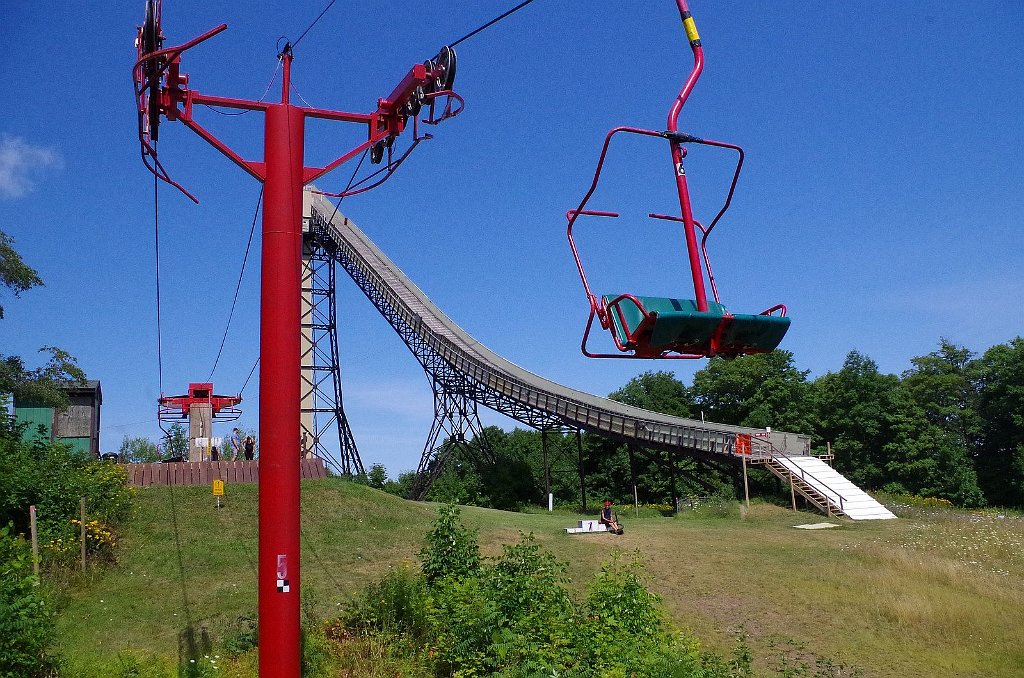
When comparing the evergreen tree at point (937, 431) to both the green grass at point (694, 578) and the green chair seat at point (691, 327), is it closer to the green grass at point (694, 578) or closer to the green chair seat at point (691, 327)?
the green grass at point (694, 578)

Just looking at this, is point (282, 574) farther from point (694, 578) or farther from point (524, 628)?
point (694, 578)

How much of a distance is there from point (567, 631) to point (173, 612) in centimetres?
1019

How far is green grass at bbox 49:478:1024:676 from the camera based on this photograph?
15414 mm

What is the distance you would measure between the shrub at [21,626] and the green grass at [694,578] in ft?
2.48

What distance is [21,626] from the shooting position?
991 cm

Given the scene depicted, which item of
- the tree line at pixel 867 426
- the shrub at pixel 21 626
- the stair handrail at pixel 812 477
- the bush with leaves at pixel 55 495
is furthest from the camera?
the tree line at pixel 867 426

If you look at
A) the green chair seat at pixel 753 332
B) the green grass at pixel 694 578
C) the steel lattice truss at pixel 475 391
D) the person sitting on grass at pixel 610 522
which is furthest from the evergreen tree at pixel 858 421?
the green chair seat at pixel 753 332

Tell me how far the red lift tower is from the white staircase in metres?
28.3

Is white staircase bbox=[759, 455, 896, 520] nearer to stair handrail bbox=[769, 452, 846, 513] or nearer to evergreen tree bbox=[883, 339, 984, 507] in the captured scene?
stair handrail bbox=[769, 452, 846, 513]

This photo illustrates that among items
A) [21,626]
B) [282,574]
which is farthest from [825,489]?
[21,626]

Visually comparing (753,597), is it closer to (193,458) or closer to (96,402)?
(193,458)

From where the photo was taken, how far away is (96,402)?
43.9 meters

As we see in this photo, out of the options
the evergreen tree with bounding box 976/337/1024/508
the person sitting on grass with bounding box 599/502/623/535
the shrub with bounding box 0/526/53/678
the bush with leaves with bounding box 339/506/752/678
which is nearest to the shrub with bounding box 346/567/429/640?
the bush with leaves with bounding box 339/506/752/678

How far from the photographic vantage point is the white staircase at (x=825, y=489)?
32.4 metres
